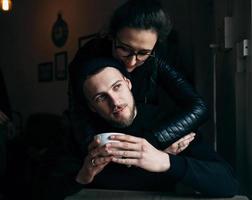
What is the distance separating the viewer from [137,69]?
4.50 feet

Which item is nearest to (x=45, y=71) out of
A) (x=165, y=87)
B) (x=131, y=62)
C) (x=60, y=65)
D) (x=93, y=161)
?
(x=60, y=65)

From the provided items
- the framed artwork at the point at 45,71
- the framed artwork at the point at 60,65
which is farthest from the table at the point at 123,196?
the framed artwork at the point at 45,71

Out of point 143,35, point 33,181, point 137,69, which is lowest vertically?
point 33,181

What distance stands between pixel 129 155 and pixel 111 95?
0.22m

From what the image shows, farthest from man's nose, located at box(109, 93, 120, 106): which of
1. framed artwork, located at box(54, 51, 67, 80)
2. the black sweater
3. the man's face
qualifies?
framed artwork, located at box(54, 51, 67, 80)

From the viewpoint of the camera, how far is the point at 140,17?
4.05 ft

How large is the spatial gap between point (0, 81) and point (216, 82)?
2.55m

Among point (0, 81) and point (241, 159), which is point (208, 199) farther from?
point (0, 81)

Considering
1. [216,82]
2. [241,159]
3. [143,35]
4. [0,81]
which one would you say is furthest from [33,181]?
[143,35]

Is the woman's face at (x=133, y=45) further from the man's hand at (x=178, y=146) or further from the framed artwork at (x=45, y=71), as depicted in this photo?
the framed artwork at (x=45, y=71)

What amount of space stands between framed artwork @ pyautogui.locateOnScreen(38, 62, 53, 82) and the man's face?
337 centimetres

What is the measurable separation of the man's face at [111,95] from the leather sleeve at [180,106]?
4.7 inches

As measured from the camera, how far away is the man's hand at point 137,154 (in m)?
1.06

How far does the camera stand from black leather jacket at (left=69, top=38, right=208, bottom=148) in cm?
127
